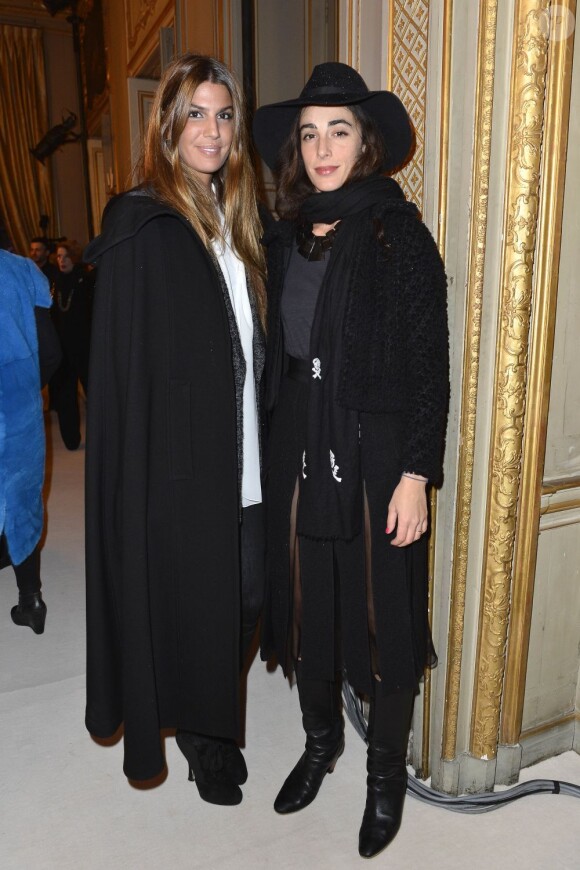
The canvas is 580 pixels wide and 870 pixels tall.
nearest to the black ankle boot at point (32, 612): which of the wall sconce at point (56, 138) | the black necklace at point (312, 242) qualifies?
the black necklace at point (312, 242)

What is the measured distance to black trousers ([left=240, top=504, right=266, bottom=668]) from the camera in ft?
6.35

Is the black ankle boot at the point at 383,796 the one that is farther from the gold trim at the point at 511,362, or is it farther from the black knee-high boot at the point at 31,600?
the black knee-high boot at the point at 31,600

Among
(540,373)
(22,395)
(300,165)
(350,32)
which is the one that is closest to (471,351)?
(540,373)

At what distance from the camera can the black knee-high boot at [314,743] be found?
75.0 inches

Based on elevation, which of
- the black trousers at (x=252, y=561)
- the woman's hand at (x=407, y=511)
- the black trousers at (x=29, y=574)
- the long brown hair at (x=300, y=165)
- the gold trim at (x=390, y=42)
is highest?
the gold trim at (x=390, y=42)

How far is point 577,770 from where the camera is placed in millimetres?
2092

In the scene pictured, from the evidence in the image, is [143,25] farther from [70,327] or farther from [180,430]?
[180,430]

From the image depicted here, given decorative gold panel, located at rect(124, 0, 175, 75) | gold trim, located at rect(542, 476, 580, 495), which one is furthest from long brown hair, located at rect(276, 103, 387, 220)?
decorative gold panel, located at rect(124, 0, 175, 75)

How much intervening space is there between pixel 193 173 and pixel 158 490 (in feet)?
2.77

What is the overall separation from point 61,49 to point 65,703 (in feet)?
36.2

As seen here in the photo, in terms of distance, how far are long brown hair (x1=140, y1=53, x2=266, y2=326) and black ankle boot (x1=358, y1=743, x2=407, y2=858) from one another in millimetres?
1220

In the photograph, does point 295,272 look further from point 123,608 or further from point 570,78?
Answer: point 123,608

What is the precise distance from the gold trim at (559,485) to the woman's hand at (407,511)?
49 cm

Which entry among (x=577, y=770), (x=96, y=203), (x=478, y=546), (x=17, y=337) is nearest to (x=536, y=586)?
(x=478, y=546)
